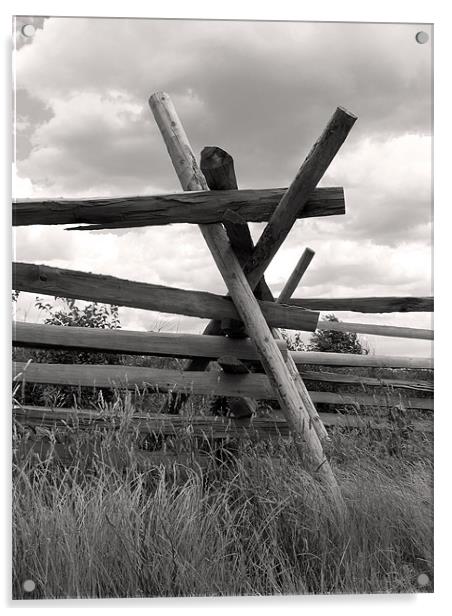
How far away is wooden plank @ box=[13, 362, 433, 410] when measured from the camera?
3.39 meters

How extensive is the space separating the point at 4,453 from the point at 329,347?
2.29 m

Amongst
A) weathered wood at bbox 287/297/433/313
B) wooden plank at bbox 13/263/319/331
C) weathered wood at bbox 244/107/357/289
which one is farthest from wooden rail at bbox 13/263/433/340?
weathered wood at bbox 244/107/357/289

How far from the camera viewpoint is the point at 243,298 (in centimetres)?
358

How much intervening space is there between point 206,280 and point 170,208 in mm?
405

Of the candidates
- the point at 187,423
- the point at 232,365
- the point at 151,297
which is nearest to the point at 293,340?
the point at 232,365

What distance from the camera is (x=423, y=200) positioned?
309cm

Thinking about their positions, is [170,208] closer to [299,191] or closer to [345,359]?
[299,191]

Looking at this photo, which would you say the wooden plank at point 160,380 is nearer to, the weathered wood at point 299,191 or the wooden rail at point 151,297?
the wooden rail at point 151,297

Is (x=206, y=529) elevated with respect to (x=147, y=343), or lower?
lower

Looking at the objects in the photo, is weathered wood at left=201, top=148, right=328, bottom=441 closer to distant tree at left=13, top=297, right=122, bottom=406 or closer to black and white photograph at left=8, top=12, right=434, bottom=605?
black and white photograph at left=8, top=12, right=434, bottom=605

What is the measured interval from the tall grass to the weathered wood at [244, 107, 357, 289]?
1.00 metres

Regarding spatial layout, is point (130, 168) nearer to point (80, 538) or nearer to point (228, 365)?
point (228, 365)

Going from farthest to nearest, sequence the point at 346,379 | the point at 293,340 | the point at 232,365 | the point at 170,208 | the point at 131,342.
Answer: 1. the point at 346,379
2. the point at 293,340
3. the point at 232,365
4. the point at 131,342
5. the point at 170,208

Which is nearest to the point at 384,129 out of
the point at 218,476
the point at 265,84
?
the point at 265,84
